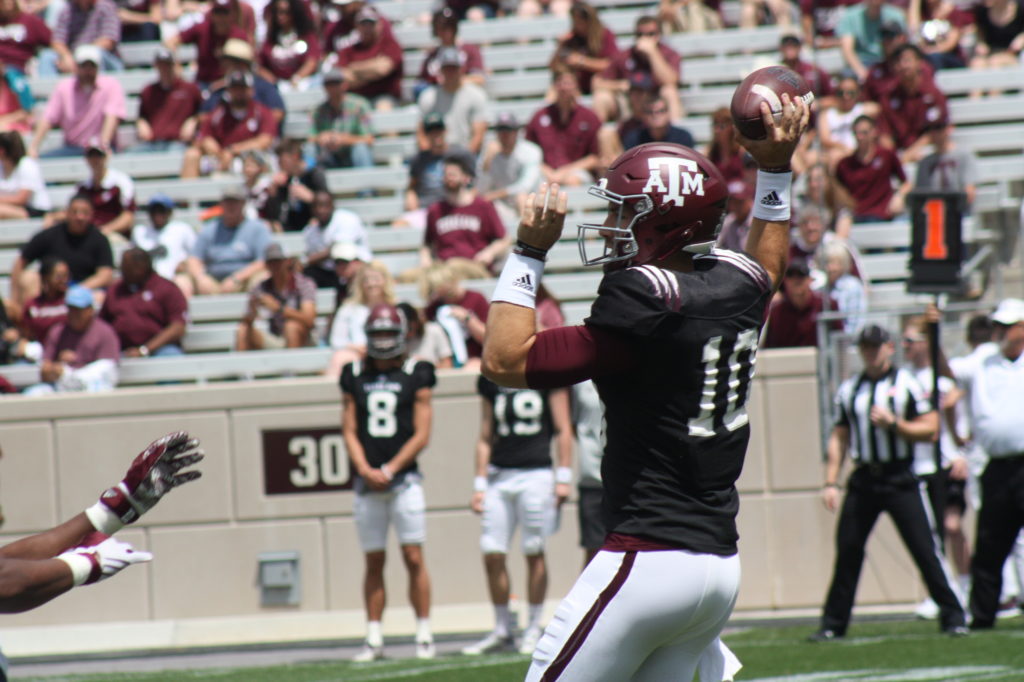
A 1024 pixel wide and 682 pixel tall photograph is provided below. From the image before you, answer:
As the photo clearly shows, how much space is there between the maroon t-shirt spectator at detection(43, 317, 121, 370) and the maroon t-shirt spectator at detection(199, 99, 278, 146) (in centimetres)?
305

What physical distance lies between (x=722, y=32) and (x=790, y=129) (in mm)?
10560

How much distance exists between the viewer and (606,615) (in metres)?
3.50

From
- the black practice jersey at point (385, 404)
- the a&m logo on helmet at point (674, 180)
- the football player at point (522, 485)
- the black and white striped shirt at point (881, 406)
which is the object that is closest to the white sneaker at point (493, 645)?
the football player at point (522, 485)

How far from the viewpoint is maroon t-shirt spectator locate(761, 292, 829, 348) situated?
35.8 feet

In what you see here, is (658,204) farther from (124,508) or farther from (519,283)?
(124,508)

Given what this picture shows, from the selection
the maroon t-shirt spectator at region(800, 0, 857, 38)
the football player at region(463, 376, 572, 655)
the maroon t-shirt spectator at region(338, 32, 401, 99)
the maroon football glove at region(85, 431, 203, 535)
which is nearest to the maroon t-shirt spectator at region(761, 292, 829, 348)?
the football player at region(463, 376, 572, 655)

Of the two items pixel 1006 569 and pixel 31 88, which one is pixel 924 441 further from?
pixel 31 88

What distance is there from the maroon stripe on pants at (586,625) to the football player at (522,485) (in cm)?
538

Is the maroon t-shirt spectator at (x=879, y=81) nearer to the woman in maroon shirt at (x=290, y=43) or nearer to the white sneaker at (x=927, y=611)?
the white sneaker at (x=927, y=611)

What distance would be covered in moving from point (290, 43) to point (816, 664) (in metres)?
9.68

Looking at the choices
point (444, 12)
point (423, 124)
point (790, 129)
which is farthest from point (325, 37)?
point (790, 129)

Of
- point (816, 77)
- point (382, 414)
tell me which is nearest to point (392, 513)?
point (382, 414)

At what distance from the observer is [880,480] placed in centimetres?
885

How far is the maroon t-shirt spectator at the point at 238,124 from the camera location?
13914 millimetres
